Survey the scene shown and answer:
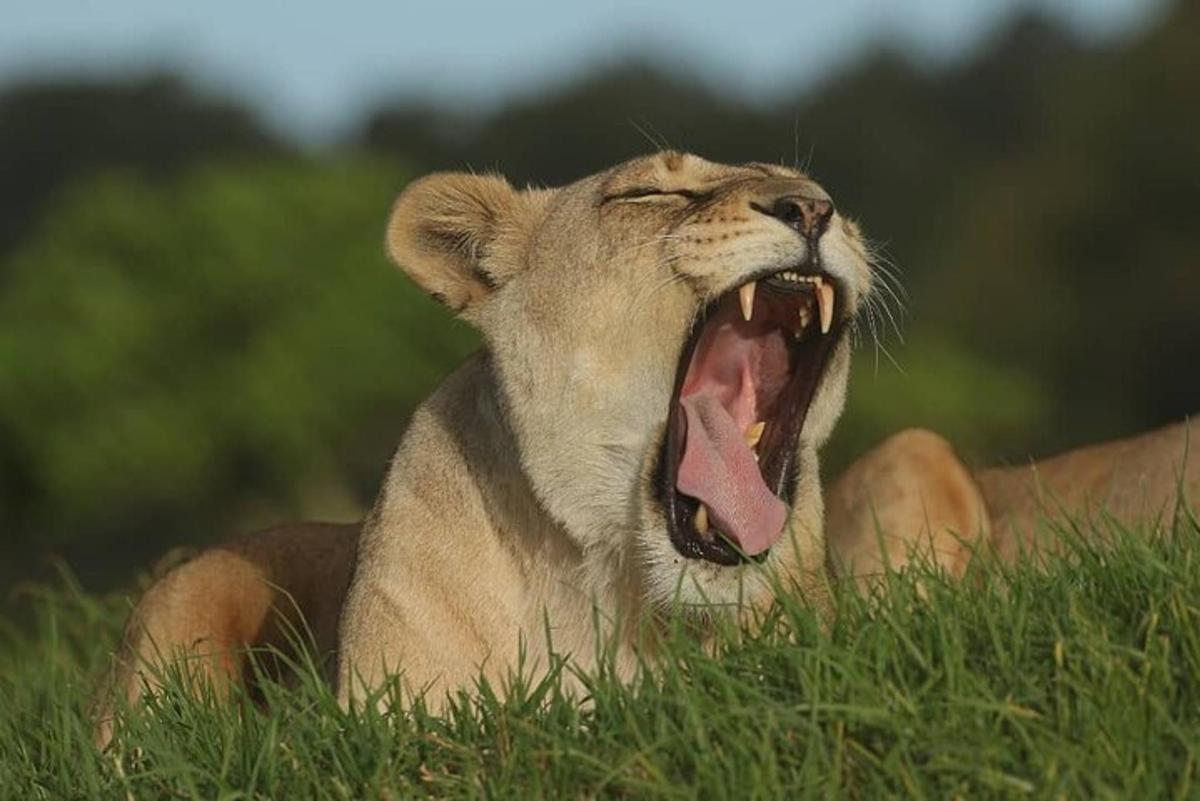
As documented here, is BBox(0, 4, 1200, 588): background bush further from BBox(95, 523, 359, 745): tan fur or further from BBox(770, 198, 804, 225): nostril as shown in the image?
→ BBox(770, 198, 804, 225): nostril

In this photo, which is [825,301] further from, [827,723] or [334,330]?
[334,330]

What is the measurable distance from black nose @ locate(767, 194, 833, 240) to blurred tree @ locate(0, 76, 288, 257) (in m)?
59.9

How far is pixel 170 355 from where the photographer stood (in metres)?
32.9

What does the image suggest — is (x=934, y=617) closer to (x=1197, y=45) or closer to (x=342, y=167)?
(x=342, y=167)

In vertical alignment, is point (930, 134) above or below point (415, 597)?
below

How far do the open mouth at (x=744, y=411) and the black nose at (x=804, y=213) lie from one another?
0.26 ft

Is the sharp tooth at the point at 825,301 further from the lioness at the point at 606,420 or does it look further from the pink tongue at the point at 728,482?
the pink tongue at the point at 728,482

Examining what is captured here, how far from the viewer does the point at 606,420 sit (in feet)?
15.5

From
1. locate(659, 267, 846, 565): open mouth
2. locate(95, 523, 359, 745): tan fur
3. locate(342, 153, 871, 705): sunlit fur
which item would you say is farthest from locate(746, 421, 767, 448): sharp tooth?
locate(95, 523, 359, 745): tan fur

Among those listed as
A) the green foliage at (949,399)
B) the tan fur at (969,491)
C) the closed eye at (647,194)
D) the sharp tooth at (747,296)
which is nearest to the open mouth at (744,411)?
the sharp tooth at (747,296)

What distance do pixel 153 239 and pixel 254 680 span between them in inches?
1040

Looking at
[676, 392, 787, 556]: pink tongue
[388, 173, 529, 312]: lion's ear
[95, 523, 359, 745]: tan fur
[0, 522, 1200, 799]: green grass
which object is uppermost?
[388, 173, 529, 312]: lion's ear

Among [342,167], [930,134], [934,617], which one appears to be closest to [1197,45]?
[342,167]

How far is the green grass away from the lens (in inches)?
142
